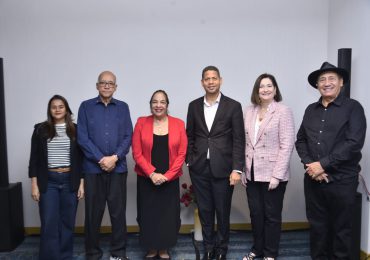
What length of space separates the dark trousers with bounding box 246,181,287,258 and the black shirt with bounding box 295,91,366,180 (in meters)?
0.39

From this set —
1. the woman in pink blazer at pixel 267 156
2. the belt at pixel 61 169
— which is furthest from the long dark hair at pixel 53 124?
the woman in pink blazer at pixel 267 156

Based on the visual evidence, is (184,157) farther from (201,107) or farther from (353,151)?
(353,151)

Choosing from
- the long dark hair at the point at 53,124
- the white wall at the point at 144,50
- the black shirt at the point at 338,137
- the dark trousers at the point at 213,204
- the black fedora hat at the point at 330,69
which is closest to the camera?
the black shirt at the point at 338,137

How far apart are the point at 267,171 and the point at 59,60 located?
95.2 inches

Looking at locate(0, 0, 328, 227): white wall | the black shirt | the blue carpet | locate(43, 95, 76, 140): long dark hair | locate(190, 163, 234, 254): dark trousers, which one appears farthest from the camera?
locate(0, 0, 328, 227): white wall

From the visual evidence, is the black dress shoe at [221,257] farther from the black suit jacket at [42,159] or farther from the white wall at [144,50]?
the black suit jacket at [42,159]

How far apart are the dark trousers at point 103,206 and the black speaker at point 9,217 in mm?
884

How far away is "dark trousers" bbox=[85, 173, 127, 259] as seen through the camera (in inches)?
107

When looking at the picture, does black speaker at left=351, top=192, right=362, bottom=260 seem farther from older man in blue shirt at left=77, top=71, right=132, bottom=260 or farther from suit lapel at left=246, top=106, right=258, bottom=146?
older man in blue shirt at left=77, top=71, right=132, bottom=260

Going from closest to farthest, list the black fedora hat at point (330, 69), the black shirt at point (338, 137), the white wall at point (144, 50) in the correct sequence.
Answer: the black shirt at point (338, 137), the black fedora hat at point (330, 69), the white wall at point (144, 50)

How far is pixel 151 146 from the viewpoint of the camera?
2705mm

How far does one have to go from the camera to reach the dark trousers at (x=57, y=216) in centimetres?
264

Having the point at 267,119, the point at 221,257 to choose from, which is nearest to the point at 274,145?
the point at 267,119

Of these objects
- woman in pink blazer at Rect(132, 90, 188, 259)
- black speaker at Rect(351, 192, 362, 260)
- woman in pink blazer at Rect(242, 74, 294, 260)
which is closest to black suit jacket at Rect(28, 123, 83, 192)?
woman in pink blazer at Rect(132, 90, 188, 259)
